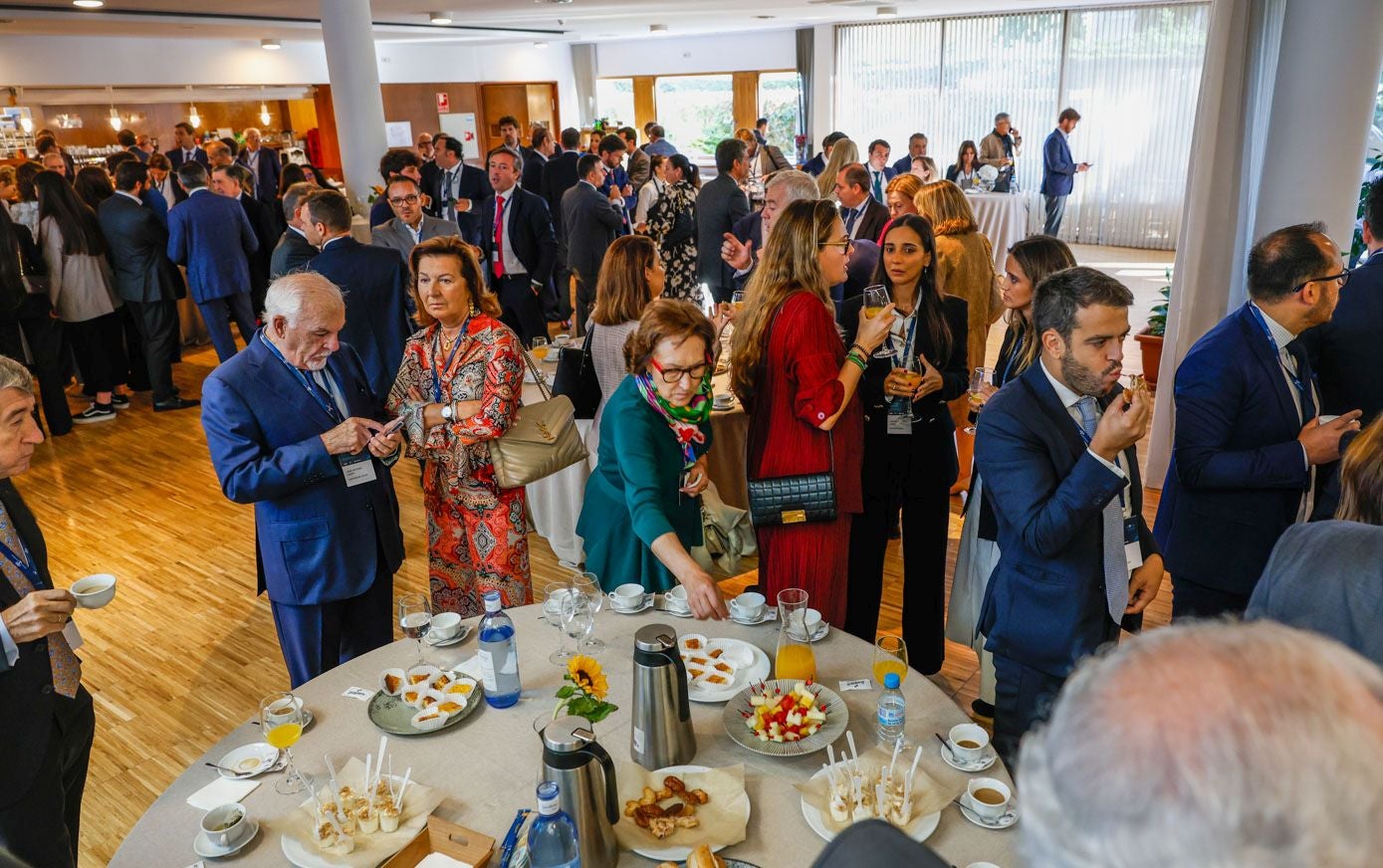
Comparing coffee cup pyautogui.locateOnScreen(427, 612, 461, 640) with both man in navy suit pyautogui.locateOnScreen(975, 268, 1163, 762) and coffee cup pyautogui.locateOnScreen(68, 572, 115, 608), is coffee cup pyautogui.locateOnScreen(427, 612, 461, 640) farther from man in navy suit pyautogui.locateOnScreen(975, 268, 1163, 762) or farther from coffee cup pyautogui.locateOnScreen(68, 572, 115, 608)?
man in navy suit pyautogui.locateOnScreen(975, 268, 1163, 762)

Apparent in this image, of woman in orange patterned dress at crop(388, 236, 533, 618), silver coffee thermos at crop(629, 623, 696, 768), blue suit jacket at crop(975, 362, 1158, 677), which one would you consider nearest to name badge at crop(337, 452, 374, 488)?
woman in orange patterned dress at crop(388, 236, 533, 618)

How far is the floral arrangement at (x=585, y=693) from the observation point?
1.80 metres

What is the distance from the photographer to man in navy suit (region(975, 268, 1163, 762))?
6.90ft

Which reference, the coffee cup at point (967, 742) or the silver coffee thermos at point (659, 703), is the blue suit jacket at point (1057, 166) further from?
the silver coffee thermos at point (659, 703)

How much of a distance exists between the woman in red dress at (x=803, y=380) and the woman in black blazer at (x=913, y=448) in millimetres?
294

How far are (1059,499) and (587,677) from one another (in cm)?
109

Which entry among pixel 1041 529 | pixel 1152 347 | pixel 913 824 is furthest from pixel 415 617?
pixel 1152 347

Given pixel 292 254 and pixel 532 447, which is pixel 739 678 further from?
pixel 292 254

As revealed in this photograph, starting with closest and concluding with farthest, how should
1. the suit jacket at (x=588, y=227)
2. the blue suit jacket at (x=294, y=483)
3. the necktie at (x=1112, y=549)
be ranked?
the necktie at (x=1112, y=549)
the blue suit jacket at (x=294, y=483)
the suit jacket at (x=588, y=227)

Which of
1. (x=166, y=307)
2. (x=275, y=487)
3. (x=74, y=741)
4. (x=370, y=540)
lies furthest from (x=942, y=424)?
(x=166, y=307)

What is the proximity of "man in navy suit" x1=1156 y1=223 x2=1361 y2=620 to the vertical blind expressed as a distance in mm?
11157

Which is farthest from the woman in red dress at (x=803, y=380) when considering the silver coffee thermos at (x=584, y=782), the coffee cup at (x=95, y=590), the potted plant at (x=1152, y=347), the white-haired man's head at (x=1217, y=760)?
the potted plant at (x=1152, y=347)

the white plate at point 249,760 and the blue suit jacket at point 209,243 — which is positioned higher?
the blue suit jacket at point 209,243

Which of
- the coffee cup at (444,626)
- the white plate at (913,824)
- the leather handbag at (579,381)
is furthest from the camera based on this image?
the leather handbag at (579,381)
